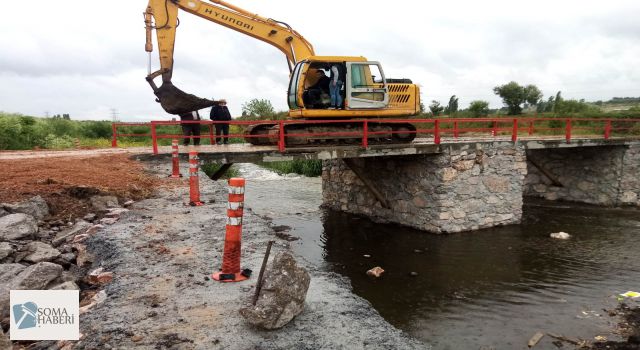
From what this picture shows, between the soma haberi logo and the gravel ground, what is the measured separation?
0.18 m

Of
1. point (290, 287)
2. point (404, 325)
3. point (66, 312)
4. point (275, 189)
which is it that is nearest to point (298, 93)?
point (404, 325)

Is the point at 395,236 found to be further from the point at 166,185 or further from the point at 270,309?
the point at 270,309

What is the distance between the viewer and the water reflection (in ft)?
20.5

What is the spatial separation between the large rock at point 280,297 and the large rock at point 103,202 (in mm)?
4476

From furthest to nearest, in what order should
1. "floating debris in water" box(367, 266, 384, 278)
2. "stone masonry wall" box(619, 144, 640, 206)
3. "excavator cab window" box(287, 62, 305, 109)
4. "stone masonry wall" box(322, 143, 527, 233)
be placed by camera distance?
"stone masonry wall" box(619, 144, 640, 206), "stone masonry wall" box(322, 143, 527, 233), "excavator cab window" box(287, 62, 305, 109), "floating debris in water" box(367, 266, 384, 278)

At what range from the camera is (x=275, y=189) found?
60.1 ft

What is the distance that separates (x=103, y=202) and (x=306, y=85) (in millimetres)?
5548

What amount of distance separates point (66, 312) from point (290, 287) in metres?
1.86

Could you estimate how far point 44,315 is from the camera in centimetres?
348

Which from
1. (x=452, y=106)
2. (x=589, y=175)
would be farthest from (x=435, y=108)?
(x=589, y=175)

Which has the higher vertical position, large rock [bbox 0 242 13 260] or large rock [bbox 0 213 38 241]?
large rock [bbox 0 213 38 241]

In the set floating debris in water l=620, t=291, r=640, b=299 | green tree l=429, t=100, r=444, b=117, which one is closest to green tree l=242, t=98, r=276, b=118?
green tree l=429, t=100, r=444, b=117

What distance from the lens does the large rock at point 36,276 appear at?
4.24m

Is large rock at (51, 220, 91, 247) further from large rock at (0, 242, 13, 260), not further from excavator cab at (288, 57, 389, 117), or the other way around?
excavator cab at (288, 57, 389, 117)
